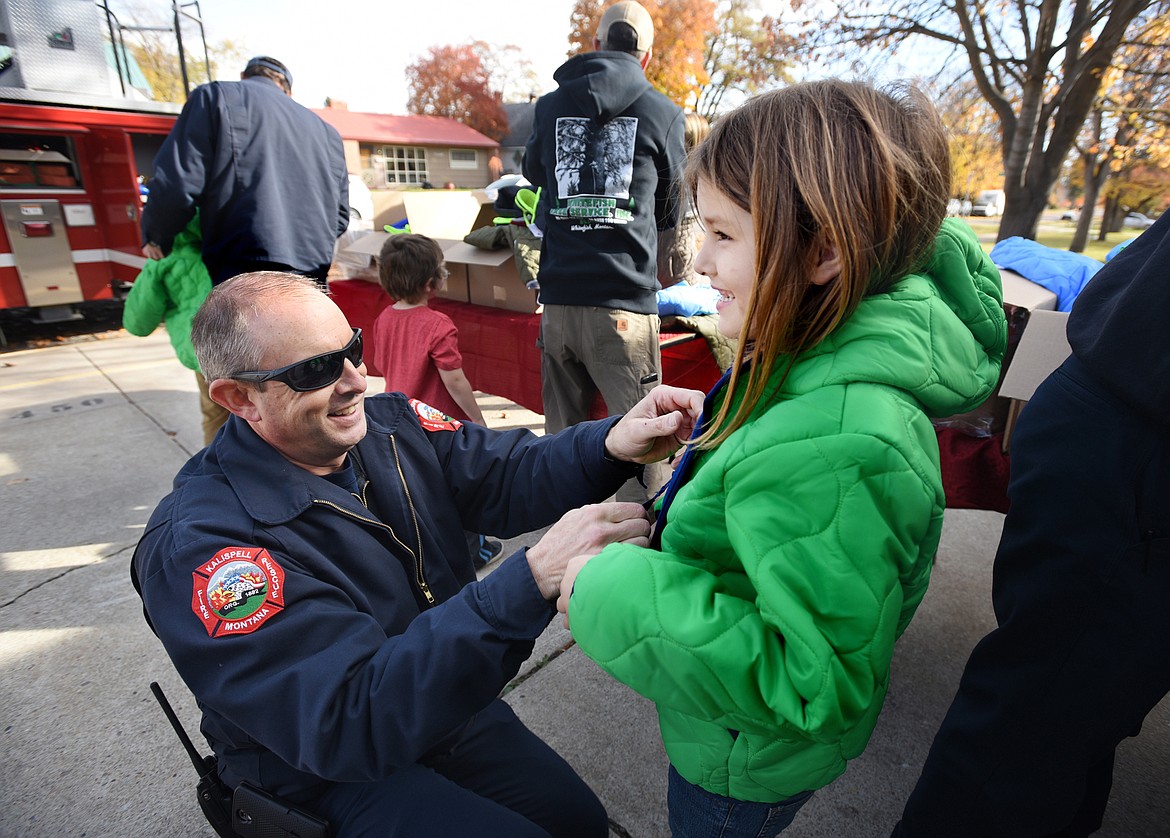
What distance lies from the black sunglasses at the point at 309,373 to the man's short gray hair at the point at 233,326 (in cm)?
3

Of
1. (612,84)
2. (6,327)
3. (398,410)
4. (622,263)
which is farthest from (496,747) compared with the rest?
(6,327)

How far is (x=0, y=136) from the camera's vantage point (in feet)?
21.3

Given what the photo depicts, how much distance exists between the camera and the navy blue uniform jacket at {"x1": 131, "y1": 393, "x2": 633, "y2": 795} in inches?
42.7

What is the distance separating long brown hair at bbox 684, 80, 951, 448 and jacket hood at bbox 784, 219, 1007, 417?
1.3 inches

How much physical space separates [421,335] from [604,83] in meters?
1.33

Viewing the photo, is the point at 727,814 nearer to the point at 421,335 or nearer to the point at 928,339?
the point at 928,339

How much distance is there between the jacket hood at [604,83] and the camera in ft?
8.73

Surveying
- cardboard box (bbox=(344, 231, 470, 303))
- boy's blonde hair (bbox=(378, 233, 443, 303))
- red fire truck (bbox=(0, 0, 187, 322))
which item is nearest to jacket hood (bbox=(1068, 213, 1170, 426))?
boy's blonde hair (bbox=(378, 233, 443, 303))

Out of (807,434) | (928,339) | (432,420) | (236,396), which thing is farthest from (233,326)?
(928,339)

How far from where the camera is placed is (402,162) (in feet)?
105

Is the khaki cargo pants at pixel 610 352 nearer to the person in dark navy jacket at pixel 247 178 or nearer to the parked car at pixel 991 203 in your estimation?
the person in dark navy jacket at pixel 247 178

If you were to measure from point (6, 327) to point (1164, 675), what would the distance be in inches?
434

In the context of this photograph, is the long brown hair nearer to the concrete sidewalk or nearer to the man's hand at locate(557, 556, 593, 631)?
the man's hand at locate(557, 556, 593, 631)

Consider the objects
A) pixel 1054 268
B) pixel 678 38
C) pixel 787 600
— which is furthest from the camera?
pixel 678 38
